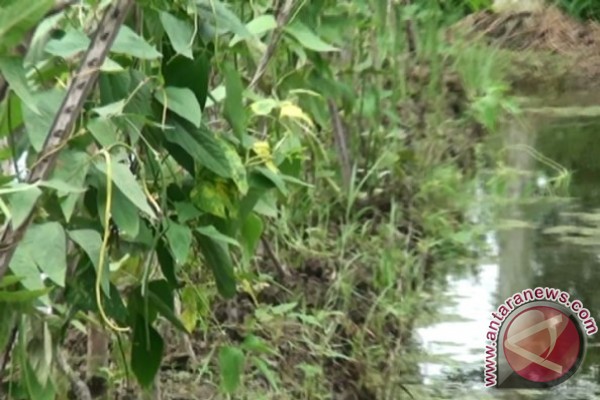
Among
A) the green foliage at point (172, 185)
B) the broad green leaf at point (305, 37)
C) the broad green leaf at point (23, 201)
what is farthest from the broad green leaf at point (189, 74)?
the broad green leaf at point (305, 37)

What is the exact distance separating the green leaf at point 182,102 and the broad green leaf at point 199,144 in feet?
0.08

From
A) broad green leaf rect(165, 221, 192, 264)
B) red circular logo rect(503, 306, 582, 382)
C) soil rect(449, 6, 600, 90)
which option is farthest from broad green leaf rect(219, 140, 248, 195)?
soil rect(449, 6, 600, 90)

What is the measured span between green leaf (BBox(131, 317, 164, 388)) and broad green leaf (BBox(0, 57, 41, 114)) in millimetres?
605

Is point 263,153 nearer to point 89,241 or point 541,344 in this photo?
point 89,241

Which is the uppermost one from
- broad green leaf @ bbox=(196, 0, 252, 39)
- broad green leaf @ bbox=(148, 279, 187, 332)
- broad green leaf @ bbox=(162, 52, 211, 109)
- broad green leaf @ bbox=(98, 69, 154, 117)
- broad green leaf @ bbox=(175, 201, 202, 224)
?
broad green leaf @ bbox=(196, 0, 252, 39)

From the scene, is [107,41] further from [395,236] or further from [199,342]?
[395,236]

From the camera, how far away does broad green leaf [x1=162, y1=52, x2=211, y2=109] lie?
148cm

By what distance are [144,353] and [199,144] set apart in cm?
39

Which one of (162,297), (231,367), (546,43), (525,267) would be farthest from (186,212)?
(546,43)

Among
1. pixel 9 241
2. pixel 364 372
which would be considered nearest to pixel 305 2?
pixel 9 241

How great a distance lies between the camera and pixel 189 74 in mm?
1481

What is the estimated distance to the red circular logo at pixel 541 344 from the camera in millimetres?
2600

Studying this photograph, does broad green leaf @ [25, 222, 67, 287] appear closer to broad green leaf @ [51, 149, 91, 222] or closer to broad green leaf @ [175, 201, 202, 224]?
broad green leaf @ [51, 149, 91, 222]

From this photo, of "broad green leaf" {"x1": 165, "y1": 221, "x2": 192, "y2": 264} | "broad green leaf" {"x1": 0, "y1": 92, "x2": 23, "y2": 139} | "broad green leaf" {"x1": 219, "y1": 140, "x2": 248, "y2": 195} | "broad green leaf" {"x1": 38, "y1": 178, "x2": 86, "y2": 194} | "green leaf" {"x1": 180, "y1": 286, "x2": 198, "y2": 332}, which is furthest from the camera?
"green leaf" {"x1": 180, "y1": 286, "x2": 198, "y2": 332}
